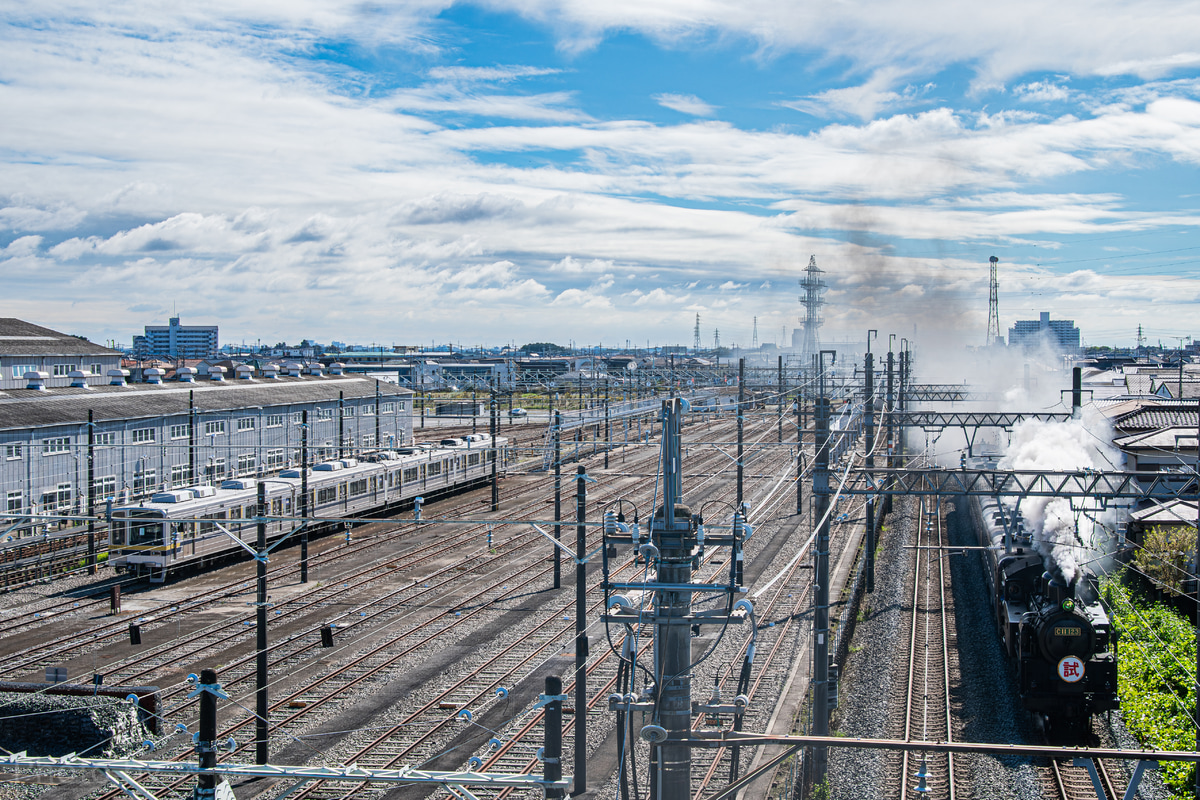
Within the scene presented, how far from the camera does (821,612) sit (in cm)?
1194

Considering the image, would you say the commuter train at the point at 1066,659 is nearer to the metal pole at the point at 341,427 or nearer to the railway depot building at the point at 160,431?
the railway depot building at the point at 160,431

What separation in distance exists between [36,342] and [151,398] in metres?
17.4

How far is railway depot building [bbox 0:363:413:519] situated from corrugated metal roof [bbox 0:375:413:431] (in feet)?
0.13

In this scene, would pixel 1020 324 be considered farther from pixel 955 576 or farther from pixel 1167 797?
pixel 1167 797

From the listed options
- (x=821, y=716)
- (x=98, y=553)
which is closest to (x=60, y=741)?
(x=821, y=716)

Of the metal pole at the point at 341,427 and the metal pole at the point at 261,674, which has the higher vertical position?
the metal pole at the point at 341,427

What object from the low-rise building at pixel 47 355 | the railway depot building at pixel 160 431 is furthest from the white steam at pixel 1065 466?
the low-rise building at pixel 47 355

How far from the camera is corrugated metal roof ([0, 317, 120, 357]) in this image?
43.4 m

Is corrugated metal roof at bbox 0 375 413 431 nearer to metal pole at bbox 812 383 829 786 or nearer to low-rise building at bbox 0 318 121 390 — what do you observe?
low-rise building at bbox 0 318 121 390

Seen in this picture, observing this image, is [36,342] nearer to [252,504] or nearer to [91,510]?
[91,510]

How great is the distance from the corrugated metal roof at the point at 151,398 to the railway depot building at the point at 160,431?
0.13 ft

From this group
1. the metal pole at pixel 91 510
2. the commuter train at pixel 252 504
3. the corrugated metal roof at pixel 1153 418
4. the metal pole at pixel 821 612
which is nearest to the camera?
the metal pole at pixel 821 612

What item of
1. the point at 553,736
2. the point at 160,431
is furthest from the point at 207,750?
the point at 160,431

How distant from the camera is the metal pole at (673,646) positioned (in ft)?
21.8
